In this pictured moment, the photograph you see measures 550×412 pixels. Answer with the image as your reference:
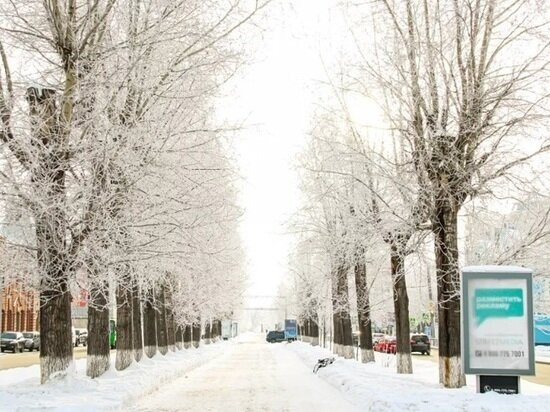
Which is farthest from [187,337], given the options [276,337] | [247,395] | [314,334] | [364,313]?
[276,337]

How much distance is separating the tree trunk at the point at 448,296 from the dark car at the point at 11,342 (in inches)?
1754

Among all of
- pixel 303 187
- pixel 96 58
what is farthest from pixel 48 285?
pixel 303 187

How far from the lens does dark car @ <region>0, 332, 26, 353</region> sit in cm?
5428

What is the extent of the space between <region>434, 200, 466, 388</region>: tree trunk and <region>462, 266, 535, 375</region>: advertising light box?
1509mm

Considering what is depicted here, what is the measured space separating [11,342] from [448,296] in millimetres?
45496

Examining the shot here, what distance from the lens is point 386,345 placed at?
56.4 meters

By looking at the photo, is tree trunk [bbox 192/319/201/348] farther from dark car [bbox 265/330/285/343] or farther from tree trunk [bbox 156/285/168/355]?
dark car [bbox 265/330/285/343]

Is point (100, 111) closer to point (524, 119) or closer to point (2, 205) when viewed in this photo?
point (2, 205)

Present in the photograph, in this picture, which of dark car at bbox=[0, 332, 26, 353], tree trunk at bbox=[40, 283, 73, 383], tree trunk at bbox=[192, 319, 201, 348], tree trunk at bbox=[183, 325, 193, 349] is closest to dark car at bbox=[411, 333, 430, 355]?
tree trunk at bbox=[183, 325, 193, 349]

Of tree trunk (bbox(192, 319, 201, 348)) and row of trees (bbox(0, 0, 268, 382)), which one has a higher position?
row of trees (bbox(0, 0, 268, 382))

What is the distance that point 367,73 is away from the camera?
18.1 m

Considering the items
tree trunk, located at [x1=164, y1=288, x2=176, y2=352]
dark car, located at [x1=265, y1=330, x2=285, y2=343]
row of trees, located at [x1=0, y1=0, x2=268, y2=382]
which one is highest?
row of trees, located at [x1=0, y1=0, x2=268, y2=382]

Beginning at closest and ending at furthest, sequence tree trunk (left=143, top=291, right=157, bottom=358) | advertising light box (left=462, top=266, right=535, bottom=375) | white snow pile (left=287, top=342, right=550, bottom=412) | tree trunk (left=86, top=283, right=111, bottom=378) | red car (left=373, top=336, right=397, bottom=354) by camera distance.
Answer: white snow pile (left=287, top=342, right=550, bottom=412)
advertising light box (left=462, top=266, right=535, bottom=375)
tree trunk (left=86, top=283, right=111, bottom=378)
tree trunk (left=143, top=291, right=157, bottom=358)
red car (left=373, top=336, right=397, bottom=354)

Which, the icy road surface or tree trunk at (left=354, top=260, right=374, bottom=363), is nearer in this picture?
the icy road surface
